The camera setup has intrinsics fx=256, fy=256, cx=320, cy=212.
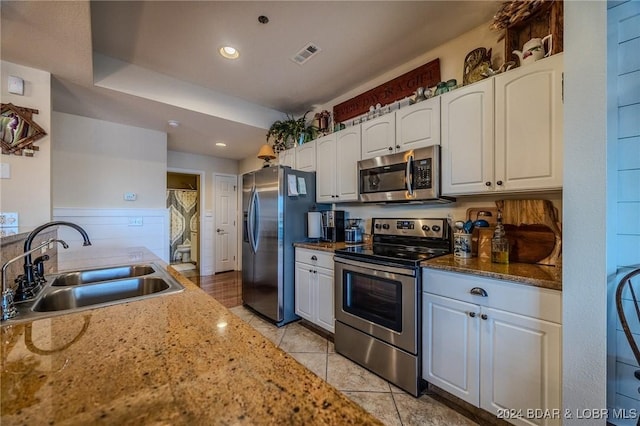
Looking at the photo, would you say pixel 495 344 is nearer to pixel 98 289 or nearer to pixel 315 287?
pixel 315 287

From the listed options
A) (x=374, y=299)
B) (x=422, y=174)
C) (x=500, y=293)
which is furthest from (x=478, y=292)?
(x=422, y=174)

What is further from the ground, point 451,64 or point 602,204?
point 451,64

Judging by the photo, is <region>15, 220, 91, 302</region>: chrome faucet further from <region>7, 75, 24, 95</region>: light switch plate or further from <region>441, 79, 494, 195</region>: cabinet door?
<region>441, 79, 494, 195</region>: cabinet door

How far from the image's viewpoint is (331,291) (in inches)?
91.7

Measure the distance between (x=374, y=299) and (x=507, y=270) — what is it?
0.86 m

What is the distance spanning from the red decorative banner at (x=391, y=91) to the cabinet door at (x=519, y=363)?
1.93 metres

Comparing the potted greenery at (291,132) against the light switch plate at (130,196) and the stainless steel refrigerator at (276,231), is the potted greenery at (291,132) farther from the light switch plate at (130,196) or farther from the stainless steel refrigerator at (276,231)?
the light switch plate at (130,196)

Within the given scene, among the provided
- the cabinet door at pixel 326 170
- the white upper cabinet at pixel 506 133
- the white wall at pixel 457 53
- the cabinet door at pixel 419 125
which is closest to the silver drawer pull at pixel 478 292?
the white upper cabinet at pixel 506 133

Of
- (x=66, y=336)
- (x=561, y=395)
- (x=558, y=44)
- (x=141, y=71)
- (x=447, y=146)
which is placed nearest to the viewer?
(x=66, y=336)

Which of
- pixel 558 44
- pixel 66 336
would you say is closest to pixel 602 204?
pixel 558 44

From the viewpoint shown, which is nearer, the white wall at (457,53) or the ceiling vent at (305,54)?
the white wall at (457,53)

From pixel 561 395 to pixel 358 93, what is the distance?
2.84m

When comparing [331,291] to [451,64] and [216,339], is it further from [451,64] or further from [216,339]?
[451,64]

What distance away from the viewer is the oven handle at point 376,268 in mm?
1666
